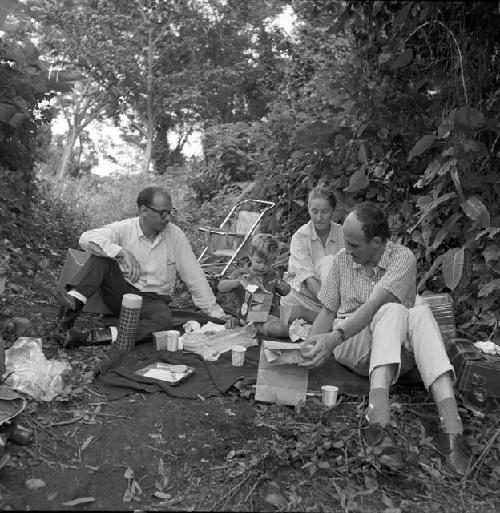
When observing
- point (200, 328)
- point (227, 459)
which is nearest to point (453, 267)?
point (200, 328)

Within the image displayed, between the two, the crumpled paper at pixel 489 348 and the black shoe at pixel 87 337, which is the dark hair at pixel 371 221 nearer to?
the crumpled paper at pixel 489 348

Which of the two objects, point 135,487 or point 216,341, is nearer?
point 135,487

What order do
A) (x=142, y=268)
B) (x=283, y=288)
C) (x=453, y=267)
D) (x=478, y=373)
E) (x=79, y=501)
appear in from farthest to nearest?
(x=283, y=288)
(x=142, y=268)
(x=453, y=267)
(x=478, y=373)
(x=79, y=501)

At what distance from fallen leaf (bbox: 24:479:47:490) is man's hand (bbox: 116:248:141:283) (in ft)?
6.66

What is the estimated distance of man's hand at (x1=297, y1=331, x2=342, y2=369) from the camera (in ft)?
10.1

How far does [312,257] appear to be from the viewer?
15.3 ft

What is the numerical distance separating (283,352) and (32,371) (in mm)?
1363

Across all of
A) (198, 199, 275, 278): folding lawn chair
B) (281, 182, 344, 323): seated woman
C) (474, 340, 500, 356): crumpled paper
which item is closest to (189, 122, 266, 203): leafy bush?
(198, 199, 275, 278): folding lawn chair

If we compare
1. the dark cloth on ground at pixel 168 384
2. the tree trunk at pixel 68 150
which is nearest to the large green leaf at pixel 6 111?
the dark cloth on ground at pixel 168 384

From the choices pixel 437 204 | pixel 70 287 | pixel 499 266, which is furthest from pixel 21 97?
pixel 499 266

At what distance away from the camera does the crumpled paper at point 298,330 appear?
4273 millimetres

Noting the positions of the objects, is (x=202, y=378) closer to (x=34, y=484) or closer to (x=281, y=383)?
(x=281, y=383)

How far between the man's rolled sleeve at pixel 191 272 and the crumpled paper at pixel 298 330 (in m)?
0.74

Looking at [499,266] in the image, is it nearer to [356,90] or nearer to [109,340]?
[356,90]
